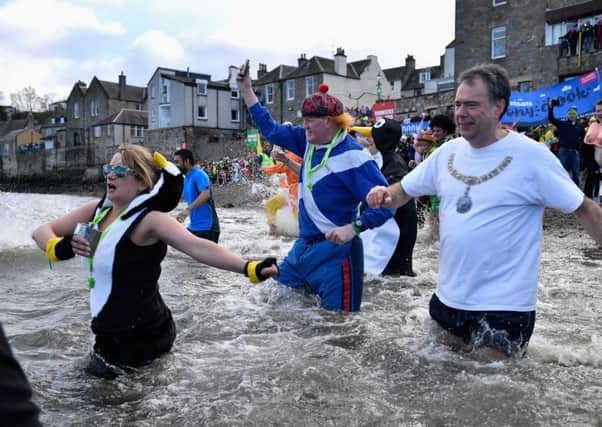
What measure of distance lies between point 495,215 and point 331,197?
4.91ft

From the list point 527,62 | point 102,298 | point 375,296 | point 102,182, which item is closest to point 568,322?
point 375,296

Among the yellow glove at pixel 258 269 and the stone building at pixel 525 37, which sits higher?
the stone building at pixel 525 37

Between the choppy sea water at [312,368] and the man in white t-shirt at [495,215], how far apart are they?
0.96 feet

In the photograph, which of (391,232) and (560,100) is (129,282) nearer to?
(391,232)

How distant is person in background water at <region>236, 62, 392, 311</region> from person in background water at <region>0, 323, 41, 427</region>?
3.20 metres

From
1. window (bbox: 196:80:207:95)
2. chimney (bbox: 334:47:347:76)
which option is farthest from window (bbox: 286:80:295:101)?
window (bbox: 196:80:207:95)

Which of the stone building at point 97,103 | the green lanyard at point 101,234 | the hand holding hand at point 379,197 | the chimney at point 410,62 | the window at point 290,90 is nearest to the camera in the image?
the green lanyard at point 101,234

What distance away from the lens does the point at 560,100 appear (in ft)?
56.4

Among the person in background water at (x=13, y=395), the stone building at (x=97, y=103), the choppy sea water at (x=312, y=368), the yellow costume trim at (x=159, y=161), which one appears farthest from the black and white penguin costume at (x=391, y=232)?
the stone building at (x=97, y=103)

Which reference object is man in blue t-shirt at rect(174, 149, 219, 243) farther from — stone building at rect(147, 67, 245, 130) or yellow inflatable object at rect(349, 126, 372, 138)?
stone building at rect(147, 67, 245, 130)

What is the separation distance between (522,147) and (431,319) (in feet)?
4.09

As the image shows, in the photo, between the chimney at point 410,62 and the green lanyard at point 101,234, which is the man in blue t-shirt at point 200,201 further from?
the chimney at point 410,62

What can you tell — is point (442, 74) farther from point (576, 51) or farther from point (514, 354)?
point (514, 354)

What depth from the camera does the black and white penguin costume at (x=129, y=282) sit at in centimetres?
331
